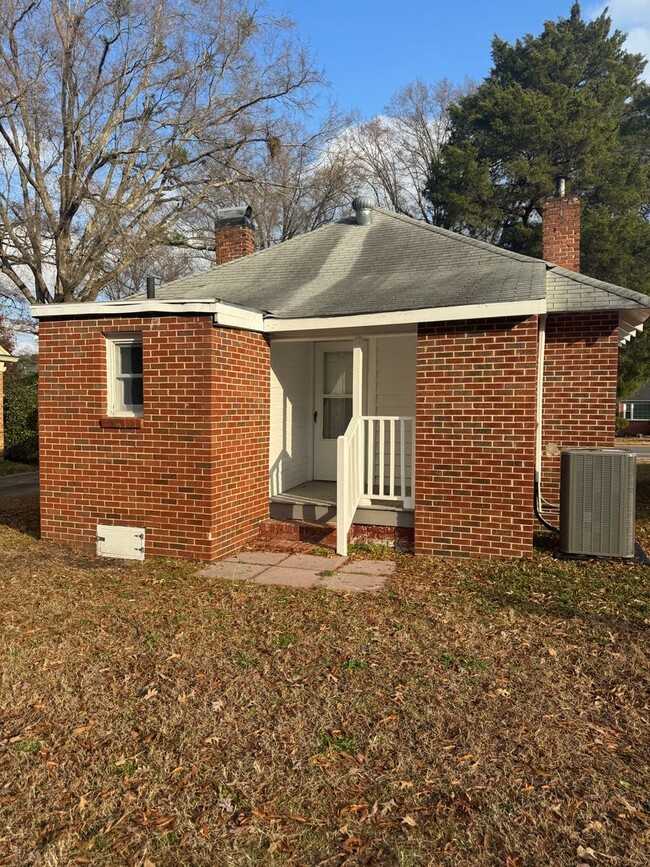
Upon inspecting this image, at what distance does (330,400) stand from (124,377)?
3.12 meters

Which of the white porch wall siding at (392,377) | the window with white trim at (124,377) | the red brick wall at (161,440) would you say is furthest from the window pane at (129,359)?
the white porch wall siding at (392,377)

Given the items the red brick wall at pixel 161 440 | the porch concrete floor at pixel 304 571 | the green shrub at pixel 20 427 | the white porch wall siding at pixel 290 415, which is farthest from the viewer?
the green shrub at pixel 20 427

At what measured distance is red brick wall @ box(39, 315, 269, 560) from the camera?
641cm

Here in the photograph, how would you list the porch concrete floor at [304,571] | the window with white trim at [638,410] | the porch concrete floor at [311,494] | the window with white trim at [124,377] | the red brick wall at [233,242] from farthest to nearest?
the window with white trim at [638,410], the red brick wall at [233,242], the porch concrete floor at [311,494], the window with white trim at [124,377], the porch concrete floor at [304,571]

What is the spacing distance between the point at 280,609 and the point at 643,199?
24.9 metres

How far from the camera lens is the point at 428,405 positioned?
6.58 meters

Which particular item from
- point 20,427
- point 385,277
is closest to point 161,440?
point 385,277

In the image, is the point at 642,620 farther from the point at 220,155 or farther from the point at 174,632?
the point at 220,155

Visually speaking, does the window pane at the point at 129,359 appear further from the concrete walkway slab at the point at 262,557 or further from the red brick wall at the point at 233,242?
the red brick wall at the point at 233,242

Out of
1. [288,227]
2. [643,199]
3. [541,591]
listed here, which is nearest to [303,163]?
[288,227]

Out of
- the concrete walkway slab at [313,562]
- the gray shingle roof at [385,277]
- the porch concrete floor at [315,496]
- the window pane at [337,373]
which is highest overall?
the gray shingle roof at [385,277]

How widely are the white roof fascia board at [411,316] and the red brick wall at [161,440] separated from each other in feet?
1.92

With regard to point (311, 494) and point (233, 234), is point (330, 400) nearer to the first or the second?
point (311, 494)

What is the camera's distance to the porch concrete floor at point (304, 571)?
5652mm
